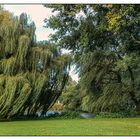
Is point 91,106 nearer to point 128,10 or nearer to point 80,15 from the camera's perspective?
point 80,15

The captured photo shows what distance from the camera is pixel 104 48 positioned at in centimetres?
1845

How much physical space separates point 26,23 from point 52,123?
408 centimetres

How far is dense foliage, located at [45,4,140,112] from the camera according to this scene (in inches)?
617

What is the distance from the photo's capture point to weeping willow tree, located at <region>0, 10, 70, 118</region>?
54.5 feet

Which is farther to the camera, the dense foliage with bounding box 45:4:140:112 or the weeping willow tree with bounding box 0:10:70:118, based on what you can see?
the weeping willow tree with bounding box 0:10:70:118

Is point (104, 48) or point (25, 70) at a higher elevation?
point (104, 48)

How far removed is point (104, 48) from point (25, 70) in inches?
119

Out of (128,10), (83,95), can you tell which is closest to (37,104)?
(83,95)

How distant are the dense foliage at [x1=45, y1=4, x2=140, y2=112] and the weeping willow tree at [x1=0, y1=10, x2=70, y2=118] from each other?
2.63ft

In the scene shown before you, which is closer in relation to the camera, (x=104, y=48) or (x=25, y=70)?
(x=25, y=70)

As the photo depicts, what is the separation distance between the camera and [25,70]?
17.6m

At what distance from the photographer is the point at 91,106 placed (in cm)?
1934

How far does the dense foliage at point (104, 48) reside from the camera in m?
15.7

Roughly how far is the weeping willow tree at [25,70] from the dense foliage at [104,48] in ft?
2.63
